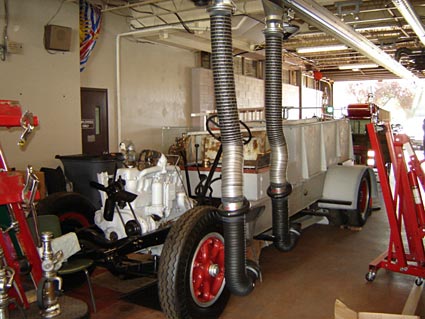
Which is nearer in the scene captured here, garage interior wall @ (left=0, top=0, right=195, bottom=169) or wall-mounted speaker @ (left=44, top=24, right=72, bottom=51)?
garage interior wall @ (left=0, top=0, right=195, bottom=169)

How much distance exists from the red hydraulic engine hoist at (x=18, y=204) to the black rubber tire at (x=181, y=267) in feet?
2.58

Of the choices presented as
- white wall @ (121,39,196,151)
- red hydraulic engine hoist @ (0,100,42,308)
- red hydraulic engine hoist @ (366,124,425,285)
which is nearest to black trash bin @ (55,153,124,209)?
white wall @ (121,39,196,151)

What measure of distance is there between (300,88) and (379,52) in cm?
731

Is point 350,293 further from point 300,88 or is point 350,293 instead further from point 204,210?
point 300,88

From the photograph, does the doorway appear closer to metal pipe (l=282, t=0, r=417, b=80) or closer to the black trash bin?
the black trash bin

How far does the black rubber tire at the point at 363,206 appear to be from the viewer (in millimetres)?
5926

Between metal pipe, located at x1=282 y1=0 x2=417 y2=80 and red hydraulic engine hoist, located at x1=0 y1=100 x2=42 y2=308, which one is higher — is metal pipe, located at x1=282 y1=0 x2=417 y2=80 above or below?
above

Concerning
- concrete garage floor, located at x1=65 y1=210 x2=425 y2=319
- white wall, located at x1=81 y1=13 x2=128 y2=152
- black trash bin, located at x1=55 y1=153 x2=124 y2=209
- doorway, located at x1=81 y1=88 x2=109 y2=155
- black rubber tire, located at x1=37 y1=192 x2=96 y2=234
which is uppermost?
white wall, located at x1=81 y1=13 x2=128 y2=152

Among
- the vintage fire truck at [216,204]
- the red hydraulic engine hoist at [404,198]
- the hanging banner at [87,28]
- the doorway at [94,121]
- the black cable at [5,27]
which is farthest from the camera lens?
the doorway at [94,121]

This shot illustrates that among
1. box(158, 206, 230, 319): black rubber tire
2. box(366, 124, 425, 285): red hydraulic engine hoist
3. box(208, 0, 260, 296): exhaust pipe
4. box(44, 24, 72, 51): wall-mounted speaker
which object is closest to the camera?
box(208, 0, 260, 296): exhaust pipe

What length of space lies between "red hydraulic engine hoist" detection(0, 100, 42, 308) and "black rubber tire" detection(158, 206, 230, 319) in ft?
2.58

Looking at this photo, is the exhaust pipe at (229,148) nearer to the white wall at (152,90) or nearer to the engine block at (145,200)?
the engine block at (145,200)

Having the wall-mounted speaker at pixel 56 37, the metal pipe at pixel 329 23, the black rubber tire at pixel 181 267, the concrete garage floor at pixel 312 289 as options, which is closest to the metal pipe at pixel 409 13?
the metal pipe at pixel 329 23

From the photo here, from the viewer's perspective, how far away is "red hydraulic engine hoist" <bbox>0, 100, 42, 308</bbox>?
247cm
